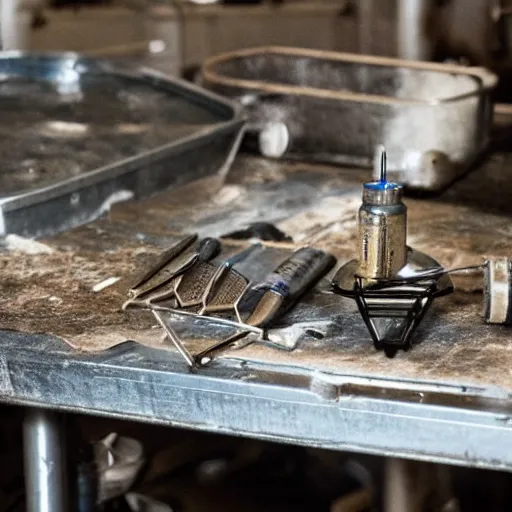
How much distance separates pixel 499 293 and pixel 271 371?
0.29 m

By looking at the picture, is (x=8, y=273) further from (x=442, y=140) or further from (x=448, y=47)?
(x=448, y=47)

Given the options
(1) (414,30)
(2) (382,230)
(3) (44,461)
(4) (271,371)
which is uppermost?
(1) (414,30)

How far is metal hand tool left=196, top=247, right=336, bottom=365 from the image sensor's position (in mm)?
1120


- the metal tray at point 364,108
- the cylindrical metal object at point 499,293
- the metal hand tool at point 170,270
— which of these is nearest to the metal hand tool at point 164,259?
the metal hand tool at point 170,270

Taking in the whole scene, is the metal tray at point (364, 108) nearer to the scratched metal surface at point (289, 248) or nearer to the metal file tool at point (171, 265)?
the scratched metal surface at point (289, 248)

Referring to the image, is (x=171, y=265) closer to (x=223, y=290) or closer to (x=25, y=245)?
(x=223, y=290)

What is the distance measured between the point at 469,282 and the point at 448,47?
89.9 inches

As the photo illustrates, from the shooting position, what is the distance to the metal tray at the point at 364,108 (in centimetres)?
181

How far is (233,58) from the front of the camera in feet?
7.55

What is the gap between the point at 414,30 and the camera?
3.51m

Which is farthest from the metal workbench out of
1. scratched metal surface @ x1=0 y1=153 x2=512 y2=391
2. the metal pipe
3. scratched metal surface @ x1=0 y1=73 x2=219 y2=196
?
the metal pipe

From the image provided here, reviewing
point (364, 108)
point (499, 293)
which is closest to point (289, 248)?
point (499, 293)

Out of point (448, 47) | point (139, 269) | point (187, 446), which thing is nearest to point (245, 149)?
point (187, 446)

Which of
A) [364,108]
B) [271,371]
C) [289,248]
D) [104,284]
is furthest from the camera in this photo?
[364,108]
